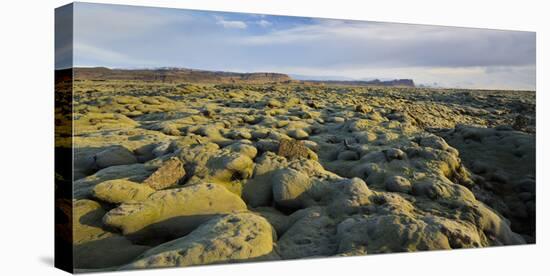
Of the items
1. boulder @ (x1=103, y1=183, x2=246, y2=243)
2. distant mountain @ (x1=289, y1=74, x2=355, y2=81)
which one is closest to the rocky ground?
boulder @ (x1=103, y1=183, x2=246, y2=243)

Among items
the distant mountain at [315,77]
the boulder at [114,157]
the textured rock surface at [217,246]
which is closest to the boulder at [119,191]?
the boulder at [114,157]

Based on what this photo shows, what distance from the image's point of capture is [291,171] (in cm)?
560

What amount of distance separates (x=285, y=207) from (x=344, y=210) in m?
0.57

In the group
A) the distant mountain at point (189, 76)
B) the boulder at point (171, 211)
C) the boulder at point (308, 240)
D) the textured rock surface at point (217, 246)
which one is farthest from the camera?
the boulder at point (308, 240)

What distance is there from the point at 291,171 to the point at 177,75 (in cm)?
145

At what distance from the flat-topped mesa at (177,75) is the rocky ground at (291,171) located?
0.07m

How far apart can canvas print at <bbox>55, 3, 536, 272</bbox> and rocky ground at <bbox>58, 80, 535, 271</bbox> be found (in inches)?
0.7

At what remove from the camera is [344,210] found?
5.37 meters

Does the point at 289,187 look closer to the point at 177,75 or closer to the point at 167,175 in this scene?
the point at 167,175

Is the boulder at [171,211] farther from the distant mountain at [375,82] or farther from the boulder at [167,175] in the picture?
the distant mountain at [375,82]

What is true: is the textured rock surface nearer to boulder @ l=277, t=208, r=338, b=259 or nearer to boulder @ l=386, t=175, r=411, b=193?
boulder @ l=277, t=208, r=338, b=259

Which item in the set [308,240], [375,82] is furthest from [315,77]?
[308,240]

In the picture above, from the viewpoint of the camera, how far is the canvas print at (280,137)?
4.81 metres

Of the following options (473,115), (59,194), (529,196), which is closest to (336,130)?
(473,115)
